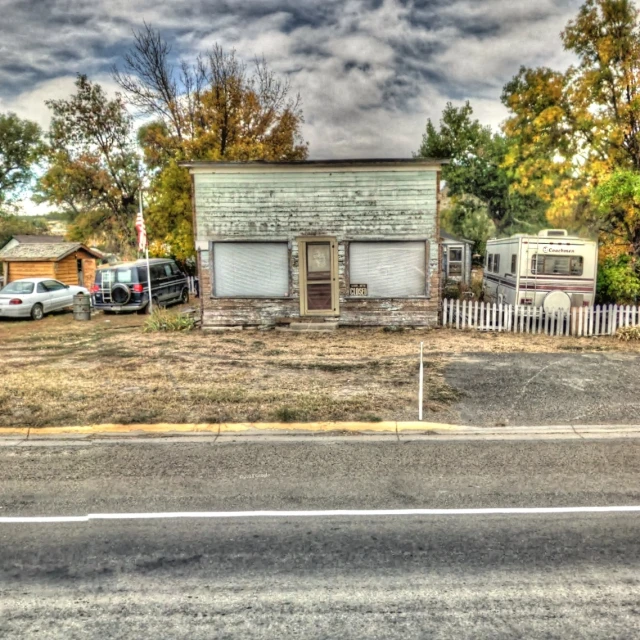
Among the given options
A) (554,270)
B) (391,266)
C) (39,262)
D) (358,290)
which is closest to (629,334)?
(554,270)

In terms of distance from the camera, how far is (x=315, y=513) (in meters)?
5.16

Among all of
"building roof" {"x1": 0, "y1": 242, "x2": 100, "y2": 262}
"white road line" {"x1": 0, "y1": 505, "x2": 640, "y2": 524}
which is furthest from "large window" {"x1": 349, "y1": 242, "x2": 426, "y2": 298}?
"building roof" {"x1": 0, "y1": 242, "x2": 100, "y2": 262}

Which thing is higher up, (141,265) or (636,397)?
(141,265)

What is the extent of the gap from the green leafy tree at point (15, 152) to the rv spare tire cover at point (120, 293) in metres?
36.0

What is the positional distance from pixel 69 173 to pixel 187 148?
976 centimetres

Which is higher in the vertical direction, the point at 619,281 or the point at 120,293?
the point at 619,281

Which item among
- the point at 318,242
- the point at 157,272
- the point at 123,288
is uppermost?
the point at 318,242

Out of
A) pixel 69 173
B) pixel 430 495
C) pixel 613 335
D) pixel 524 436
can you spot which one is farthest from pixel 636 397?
pixel 69 173

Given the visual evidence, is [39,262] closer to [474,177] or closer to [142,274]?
[142,274]

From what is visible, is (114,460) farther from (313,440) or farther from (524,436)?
(524,436)

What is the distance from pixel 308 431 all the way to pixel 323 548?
10.7ft

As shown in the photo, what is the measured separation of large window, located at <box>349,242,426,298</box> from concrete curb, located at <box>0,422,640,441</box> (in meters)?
9.09

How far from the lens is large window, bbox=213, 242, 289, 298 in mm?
16625

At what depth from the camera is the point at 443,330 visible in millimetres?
16141
